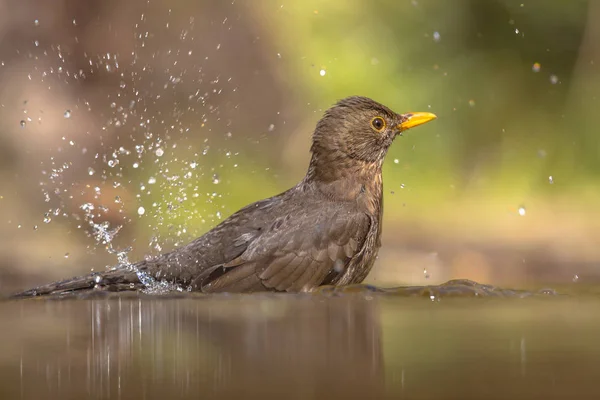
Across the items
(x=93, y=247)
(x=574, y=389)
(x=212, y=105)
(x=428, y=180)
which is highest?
(x=212, y=105)

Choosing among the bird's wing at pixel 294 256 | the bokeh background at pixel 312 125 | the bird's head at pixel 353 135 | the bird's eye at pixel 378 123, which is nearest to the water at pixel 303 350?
the bird's wing at pixel 294 256

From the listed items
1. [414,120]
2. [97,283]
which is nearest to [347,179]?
[414,120]

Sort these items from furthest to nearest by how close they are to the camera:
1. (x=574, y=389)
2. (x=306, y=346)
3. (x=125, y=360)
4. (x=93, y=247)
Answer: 1. (x=93, y=247)
2. (x=306, y=346)
3. (x=125, y=360)
4. (x=574, y=389)

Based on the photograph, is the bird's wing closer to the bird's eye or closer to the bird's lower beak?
the bird's eye

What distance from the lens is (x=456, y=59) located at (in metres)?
11.1

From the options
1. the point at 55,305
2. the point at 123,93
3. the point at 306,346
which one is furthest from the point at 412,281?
the point at 123,93

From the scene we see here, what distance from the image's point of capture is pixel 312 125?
41.8ft

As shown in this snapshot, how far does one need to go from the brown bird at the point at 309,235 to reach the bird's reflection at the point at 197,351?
714 millimetres

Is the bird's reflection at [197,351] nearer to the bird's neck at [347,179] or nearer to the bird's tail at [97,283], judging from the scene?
the bird's tail at [97,283]

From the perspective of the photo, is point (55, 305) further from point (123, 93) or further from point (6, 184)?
point (123, 93)

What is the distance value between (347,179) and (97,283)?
5.52 feet

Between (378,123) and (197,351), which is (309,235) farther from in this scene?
(197,351)

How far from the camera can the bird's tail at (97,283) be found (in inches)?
236

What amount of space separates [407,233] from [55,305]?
5841mm
